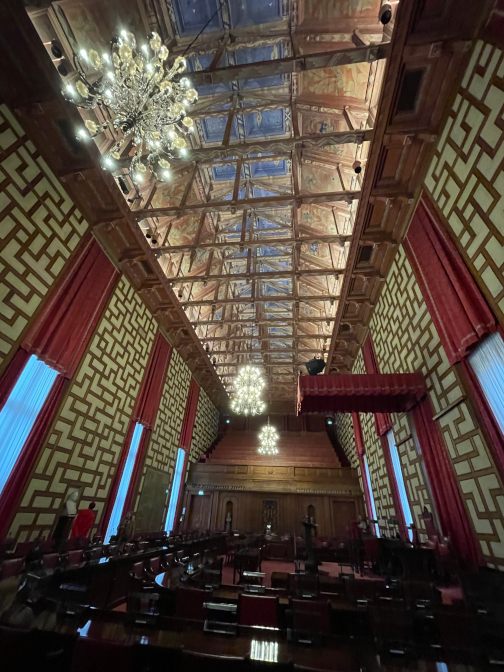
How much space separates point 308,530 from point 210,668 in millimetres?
5901

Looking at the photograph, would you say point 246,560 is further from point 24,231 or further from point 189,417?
point 24,231

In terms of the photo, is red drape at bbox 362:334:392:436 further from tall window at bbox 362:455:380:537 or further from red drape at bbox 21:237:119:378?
red drape at bbox 21:237:119:378

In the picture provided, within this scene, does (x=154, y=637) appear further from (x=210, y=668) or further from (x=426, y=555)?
(x=426, y=555)

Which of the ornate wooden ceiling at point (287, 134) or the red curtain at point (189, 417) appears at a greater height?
the ornate wooden ceiling at point (287, 134)

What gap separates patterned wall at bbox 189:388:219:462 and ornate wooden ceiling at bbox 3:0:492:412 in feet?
24.8

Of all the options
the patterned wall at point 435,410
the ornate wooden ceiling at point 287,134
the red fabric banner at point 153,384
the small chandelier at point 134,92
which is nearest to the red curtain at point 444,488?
the patterned wall at point 435,410

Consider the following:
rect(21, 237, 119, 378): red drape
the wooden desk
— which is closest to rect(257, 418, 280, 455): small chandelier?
the wooden desk

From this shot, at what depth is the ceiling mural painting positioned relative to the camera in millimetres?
6496

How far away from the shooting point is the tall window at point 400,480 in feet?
27.1

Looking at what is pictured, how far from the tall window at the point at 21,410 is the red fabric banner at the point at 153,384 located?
386cm

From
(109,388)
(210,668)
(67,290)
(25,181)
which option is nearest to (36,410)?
(109,388)

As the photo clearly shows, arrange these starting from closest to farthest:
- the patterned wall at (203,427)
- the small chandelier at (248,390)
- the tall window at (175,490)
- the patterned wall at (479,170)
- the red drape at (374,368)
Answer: the patterned wall at (479,170) < the red drape at (374,368) < the small chandelier at (248,390) < the tall window at (175,490) < the patterned wall at (203,427)

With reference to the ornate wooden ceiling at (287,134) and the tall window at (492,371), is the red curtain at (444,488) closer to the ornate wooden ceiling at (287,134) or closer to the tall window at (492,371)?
the tall window at (492,371)

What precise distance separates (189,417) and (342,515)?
893cm
